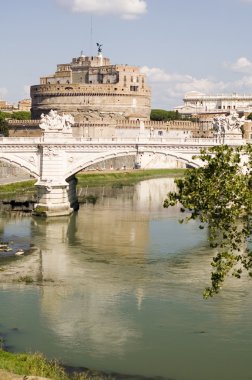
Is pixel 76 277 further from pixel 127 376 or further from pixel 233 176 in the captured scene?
pixel 233 176

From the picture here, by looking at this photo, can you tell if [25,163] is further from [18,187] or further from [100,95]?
[100,95]

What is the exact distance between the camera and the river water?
711 inches

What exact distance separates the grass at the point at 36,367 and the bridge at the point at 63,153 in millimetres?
22820

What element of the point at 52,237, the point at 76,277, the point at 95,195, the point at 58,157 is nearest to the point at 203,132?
the point at 95,195

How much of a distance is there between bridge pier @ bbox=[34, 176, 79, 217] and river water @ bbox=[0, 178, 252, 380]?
324cm

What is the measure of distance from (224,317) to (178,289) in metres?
3.50

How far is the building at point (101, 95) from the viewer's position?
87250mm

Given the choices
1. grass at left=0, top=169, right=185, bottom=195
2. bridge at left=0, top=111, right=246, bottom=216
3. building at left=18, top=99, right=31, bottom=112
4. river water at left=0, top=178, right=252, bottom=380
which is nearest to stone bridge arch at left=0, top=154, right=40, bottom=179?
bridge at left=0, top=111, right=246, bottom=216

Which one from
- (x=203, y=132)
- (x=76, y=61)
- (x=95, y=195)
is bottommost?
(x=95, y=195)

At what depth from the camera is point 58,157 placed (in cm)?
4025

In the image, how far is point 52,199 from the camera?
131 ft

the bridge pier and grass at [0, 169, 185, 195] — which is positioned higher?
grass at [0, 169, 185, 195]

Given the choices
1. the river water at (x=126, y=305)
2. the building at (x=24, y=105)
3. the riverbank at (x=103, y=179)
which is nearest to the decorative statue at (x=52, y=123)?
the river water at (x=126, y=305)

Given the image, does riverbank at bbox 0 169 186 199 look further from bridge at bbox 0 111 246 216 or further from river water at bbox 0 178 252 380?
river water at bbox 0 178 252 380
